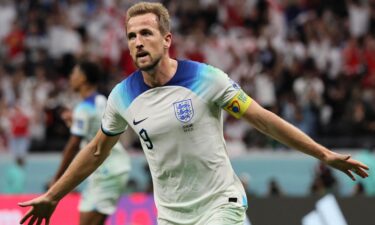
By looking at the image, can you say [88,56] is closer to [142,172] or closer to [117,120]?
[142,172]

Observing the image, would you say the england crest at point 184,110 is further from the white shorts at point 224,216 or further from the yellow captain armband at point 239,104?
the white shorts at point 224,216

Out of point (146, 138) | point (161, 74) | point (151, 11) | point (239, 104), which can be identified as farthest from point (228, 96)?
point (151, 11)

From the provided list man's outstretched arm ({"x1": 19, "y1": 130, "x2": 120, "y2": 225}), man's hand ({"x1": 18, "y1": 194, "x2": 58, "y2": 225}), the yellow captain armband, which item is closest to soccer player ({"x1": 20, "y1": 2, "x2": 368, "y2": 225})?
the yellow captain armband

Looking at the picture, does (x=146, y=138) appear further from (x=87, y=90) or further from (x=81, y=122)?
(x=87, y=90)

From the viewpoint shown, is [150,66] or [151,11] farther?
[151,11]

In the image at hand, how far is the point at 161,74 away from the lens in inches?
254

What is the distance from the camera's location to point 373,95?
17125 mm

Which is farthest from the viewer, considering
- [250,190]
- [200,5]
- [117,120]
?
[200,5]

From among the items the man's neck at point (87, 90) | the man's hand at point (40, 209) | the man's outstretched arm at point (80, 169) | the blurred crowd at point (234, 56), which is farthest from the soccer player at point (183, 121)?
the blurred crowd at point (234, 56)

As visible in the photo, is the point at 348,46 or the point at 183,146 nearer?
the point at 183,146

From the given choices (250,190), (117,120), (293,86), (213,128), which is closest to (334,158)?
(213,128)

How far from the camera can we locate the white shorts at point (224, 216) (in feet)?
20.8

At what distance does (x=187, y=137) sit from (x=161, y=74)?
0.42 meters

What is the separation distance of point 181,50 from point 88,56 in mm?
1646
